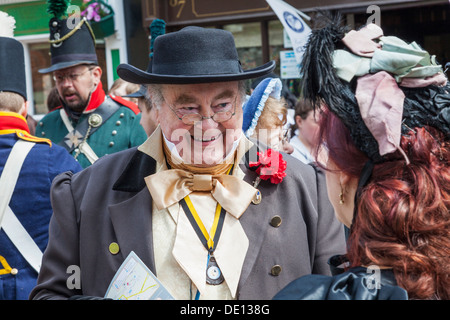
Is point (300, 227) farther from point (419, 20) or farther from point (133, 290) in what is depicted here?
point (419, 20)

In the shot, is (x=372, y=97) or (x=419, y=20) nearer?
(x=372, y=97)

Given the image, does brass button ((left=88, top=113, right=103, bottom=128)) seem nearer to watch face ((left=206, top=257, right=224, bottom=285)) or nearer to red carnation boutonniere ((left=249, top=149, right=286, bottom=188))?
red carnation boutonniere ((left=249, top=149, right=286, bottom=188))

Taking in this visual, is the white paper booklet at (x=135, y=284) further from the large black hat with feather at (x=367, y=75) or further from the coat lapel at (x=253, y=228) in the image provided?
the large black hat with feather at (x=367, y=75)

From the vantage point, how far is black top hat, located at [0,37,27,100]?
3.33 m

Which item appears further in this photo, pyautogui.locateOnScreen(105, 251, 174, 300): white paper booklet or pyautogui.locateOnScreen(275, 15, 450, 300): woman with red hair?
pyautogui.locateOnScreen(105, 251, 174, 300): white paper booklet

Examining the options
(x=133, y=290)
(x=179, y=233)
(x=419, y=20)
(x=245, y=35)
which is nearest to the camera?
(x=133, y=290)

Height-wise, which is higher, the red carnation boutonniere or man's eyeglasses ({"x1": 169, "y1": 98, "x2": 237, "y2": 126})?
man's eyeglasses ({"x1": 169, "y1": 98, "x2": 237, "y2": 126})

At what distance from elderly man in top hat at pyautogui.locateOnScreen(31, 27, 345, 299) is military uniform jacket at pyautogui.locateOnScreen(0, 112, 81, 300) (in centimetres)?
81

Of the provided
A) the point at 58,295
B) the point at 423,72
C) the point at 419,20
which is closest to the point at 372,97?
the point at 423,72

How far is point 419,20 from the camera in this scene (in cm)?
786

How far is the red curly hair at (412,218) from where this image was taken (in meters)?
1.40

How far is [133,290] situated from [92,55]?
3.26 metres

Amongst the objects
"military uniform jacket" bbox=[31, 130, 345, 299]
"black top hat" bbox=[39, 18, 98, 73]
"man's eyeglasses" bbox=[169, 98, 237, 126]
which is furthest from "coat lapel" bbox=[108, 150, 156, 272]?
"black top hat" bbox=[39, 18, 98, 73]

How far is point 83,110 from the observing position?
4629 millimetres
